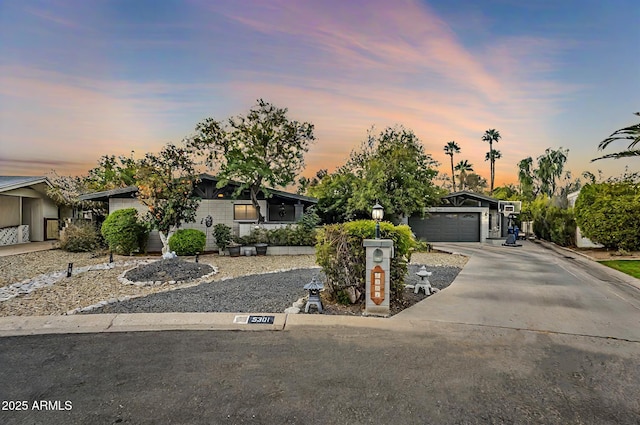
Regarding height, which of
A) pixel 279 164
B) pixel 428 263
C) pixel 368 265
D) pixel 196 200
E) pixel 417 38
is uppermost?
pixel 417 38

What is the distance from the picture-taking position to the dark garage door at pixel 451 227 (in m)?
21.7

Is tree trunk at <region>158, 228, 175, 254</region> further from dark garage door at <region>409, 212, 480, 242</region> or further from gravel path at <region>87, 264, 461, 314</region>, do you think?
dark garage door at <region>409, 212, 480, 242</region>

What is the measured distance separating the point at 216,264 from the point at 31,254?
7659 millimetres

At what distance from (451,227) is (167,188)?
17117 millimetres

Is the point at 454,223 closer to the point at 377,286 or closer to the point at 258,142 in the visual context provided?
the point at 258,142

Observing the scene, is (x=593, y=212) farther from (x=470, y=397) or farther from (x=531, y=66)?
(x=470, y=397)

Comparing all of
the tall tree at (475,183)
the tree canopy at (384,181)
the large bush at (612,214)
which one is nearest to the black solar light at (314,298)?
the tree canopy at (384,181)

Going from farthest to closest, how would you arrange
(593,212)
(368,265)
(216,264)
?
1. (593,212)
2. (216,264)
3. (368,265)

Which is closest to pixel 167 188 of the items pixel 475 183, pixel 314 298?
pixel 314 298

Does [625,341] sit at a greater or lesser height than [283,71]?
lesser

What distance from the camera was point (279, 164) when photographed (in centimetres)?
1590

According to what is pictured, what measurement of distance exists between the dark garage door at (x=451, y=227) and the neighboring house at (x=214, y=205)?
9740 millimetres

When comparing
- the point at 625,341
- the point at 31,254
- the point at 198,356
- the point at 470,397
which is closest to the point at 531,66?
the point at 625,341

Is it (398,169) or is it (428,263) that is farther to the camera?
(398,169)
